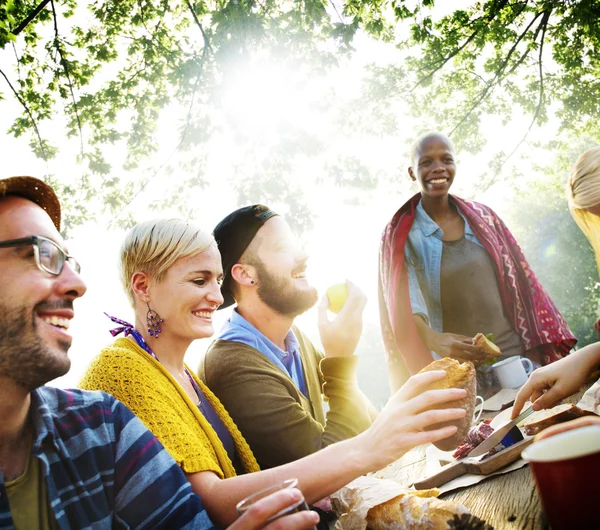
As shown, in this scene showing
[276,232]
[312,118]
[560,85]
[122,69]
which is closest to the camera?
[276,232]

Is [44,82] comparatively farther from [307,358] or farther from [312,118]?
[307,358]

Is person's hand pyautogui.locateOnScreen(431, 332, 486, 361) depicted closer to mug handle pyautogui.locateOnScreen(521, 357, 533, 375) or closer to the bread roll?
mug handle pyautogui.locateOnScreen(521, 357, 533, 375)

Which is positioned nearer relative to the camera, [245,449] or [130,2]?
[245,449]

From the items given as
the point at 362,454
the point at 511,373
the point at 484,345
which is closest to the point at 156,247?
the point at 362,454

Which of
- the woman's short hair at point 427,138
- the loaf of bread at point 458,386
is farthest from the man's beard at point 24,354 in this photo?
the woman's short hair at point 427,138

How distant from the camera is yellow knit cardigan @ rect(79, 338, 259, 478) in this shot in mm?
1655

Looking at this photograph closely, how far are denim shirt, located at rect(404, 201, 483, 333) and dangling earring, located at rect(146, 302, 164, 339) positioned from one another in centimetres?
243

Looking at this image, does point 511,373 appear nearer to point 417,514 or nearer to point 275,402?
point 275,402

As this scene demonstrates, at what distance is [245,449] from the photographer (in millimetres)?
2107

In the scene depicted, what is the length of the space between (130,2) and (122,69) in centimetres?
116

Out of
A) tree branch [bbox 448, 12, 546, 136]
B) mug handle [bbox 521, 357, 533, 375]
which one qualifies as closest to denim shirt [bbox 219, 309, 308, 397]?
mug handle [bbox 521, 357, 533, 375]

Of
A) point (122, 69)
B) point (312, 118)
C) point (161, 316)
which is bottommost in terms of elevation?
point (161, 316)

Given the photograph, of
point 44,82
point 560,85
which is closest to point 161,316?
point 44,82

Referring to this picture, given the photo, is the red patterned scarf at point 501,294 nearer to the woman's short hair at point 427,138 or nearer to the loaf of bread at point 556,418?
the woman's short hair at point 427,138
